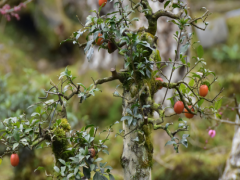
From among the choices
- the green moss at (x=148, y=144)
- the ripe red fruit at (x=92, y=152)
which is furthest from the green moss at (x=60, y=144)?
the green moss at (x=148, y=144)

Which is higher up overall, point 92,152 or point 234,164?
point 234,164

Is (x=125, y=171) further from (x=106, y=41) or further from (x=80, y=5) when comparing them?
(x=80, y=5)

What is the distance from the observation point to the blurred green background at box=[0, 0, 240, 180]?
3287mm

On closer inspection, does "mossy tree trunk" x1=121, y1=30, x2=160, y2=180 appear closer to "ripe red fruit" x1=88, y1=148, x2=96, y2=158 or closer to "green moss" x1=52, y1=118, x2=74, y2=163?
"ripe red fruit" x1=88, y1=148, x2=96, y2=158

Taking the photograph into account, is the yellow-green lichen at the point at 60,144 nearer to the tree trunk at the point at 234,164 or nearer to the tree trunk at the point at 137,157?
the tree trunk at the point at 137,157

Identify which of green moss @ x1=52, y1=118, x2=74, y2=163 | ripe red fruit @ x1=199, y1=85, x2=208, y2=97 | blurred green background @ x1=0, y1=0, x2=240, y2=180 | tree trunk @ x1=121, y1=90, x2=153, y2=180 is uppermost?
blurred green background @ x1=0, y1=0, x2=240, y2=180

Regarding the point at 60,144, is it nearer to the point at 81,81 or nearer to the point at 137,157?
the point at 137,157

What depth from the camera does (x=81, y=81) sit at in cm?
494

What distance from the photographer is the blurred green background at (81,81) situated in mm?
3287

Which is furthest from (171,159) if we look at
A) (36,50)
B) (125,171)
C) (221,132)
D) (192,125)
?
(36,50)

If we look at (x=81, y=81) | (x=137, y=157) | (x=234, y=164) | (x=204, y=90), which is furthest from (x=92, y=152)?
(x=81, y=81)

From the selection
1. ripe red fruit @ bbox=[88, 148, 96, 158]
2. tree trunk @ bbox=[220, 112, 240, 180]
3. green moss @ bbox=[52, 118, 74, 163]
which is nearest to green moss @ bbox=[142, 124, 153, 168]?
ripe red fruit @ bbox=[88, 148, 96, 158]

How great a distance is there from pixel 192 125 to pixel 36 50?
5154 mm

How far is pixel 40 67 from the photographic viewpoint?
22.8 ft
